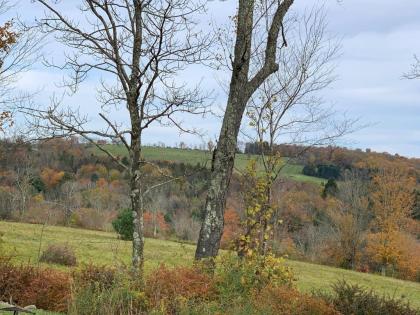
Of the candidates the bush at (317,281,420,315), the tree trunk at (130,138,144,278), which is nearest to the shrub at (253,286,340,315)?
the bush at (317,281,420,315)

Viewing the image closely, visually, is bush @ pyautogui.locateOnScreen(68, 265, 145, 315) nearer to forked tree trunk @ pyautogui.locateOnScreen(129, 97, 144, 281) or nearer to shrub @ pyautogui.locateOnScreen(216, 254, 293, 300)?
forked tree trunk @ pyautogui.locateOnScreen(129, 97, 144, 281)

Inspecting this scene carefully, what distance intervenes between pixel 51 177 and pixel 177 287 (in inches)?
2112

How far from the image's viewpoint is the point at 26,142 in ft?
34.1

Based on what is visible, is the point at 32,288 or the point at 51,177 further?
the point at 51,177

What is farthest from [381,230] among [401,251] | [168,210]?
[168,210]

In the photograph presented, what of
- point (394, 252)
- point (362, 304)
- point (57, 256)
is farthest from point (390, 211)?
point (362, 304)

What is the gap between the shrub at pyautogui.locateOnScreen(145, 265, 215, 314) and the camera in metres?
7.32

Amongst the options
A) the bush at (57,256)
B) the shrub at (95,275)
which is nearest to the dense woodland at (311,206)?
the bush at (57,256)

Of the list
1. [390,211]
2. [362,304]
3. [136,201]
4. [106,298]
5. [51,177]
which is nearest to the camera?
[106,298]

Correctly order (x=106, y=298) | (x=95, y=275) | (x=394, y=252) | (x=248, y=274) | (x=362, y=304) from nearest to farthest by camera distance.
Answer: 1. (x=106, y=298)
2. (x=362, y=304)
3. (x=95, y=275)
4. (x=248, y=274)
5. (x=394, y=252)

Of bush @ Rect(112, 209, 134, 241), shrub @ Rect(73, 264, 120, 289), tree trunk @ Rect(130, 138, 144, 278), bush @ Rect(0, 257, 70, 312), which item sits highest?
tree trunk @ Rect(130, 138, 144, 278)

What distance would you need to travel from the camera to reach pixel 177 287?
8141 millimetres

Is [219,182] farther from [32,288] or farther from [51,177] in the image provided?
[51,177]

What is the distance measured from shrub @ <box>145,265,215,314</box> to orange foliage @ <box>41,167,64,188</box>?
166 ft
